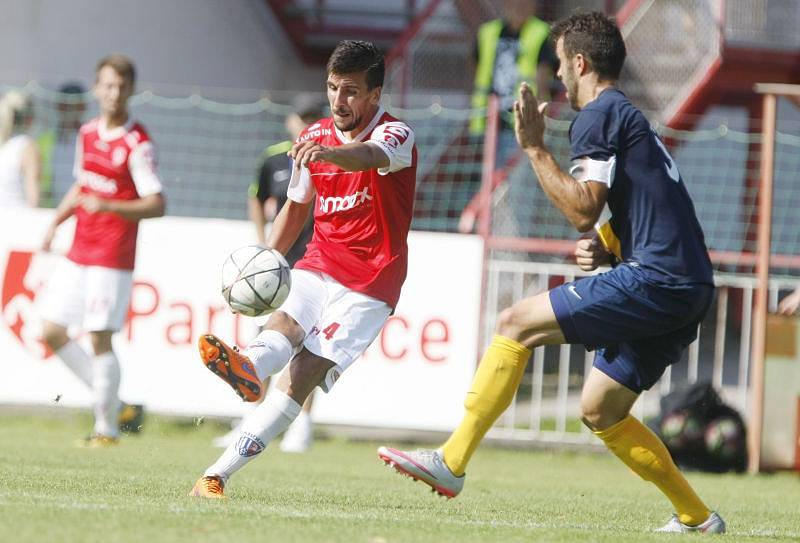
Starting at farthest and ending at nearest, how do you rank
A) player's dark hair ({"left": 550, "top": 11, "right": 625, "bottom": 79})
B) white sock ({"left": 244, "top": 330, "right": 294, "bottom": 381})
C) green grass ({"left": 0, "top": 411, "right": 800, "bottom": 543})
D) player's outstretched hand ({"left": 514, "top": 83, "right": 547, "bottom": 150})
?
player's dark hair ({"left": 550, "top": 11, "right": 625, "bottom": 79}) < white sock ({"left": 244, "top": 330, "right": 294, "bottom": 381}) < player's outstretched hand ({"left": 514, "top": 83, "right": 547, "bottom": 150}) < green grass ({"left": 0, "top": 411, "right": 800, "bottom": 543})

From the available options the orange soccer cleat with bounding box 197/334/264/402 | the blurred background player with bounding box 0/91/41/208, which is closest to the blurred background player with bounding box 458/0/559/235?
the blurred background player with bounding box 0/91/41/208

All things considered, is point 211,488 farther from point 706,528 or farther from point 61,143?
point 61,143

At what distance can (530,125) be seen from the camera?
19.9 ft

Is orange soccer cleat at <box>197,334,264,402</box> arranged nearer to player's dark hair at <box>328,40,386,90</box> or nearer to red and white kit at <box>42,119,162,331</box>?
player's dark hair at <box>328,40,386,90</box>

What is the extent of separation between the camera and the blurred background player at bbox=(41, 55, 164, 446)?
10070 mm

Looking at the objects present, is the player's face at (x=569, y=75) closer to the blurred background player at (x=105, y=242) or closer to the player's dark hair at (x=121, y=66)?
the blurred background player at (x=105, y=242)

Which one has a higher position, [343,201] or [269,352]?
[343,201]

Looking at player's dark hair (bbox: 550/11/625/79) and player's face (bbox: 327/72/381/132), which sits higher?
player's dark hair (bbox: 550/11/625/79)

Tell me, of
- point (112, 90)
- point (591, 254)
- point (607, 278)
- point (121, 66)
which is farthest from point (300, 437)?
point (607, 278)

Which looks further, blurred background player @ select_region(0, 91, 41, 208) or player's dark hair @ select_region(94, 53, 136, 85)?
blurred background player @ select_region(0, 91, 41, 208)

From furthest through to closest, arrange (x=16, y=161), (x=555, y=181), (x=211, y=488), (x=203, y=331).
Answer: (x=16, y=161), (x=203, y=331), (x=211, y=488), (x=555, y=181)

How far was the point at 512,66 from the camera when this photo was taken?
1374cm

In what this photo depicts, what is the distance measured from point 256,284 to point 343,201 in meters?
0.63

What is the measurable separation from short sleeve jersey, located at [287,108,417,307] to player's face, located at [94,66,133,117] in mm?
3705
